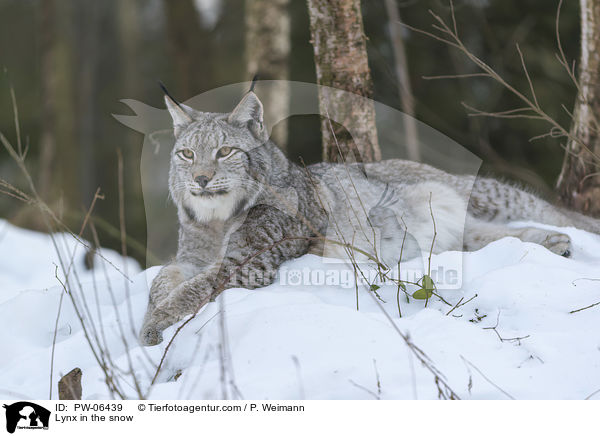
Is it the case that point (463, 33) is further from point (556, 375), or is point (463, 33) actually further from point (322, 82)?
point (556, 375)

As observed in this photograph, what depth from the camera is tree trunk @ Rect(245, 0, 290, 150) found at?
6.47 metres

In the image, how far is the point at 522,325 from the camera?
8.52 ft

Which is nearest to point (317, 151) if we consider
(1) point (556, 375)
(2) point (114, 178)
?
(2) point (114, 178)

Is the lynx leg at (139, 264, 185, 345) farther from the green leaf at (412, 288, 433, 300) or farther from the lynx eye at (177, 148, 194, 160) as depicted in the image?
the green leaf at (412, 288, 433, 300)

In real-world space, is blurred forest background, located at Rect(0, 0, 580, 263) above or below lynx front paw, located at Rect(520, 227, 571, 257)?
above

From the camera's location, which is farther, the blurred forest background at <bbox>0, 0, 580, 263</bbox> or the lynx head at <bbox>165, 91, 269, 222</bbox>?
the blurred forest background at <bbox>0, 0, 580, 263</bbox>

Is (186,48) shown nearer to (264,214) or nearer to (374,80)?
(374,80)

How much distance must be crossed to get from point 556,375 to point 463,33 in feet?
26.3

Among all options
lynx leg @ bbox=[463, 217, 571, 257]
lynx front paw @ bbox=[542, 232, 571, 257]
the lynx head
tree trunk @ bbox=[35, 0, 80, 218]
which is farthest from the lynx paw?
tree trunk @ bbox=[35, 0, 80, 218]

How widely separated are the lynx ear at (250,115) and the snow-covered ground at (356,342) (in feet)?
2.95

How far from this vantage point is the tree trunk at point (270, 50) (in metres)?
6.47

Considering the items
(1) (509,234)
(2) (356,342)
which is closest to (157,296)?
(2) (356,342)

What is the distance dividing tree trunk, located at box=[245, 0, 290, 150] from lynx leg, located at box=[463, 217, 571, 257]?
114 inches

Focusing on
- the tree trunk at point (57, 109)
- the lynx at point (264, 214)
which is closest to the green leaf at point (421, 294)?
the lynx at point (264, 214)
